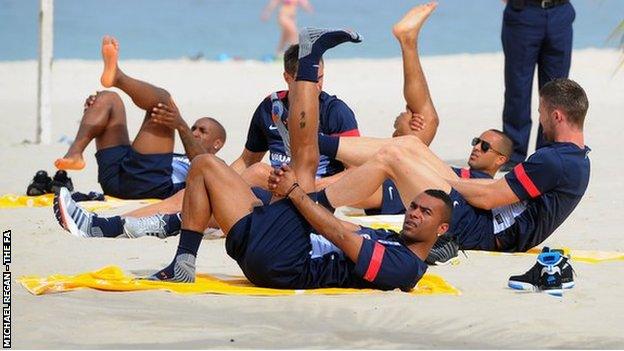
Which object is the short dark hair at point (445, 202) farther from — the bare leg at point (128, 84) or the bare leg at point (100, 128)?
the bare leg at point (100, 128)

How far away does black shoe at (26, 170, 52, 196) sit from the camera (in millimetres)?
10258

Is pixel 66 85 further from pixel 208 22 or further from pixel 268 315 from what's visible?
pixel 208 22

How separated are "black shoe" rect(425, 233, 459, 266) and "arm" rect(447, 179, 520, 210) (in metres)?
0.32

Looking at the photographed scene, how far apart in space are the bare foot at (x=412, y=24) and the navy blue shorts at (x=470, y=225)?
140 centimetres

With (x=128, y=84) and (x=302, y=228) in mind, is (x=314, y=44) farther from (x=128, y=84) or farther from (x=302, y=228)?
(x=128, y=84)

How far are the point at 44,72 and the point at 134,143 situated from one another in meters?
3.94

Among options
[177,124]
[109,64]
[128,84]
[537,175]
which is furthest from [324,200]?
[109,64]

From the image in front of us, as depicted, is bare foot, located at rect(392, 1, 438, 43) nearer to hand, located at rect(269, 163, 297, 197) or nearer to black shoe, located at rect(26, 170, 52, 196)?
hand, located at rect(269, 163, 297, 197)

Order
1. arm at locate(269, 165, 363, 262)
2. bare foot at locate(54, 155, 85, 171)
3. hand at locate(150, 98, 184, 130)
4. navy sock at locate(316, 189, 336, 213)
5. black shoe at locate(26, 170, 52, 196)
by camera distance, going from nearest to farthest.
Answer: arm at locate(269, 165, 363, 262), navy sock at locate(316, 189, 336, 213), hand at locate(150, 98, 184, 130), bare foot at locate(54, 155, 85, 171), black shoe at locate(26, 170, 52, 196)

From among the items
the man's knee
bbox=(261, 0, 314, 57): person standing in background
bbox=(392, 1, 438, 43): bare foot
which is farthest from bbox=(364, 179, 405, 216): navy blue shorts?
bbox=(261, 0, 314, 57): person standing in background

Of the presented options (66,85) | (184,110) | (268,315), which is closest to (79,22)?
(66,85)

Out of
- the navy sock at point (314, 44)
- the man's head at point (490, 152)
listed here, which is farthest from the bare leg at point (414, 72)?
the navy sock at point (314, 44)

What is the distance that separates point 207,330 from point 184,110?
10.5 m

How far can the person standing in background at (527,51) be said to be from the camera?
11789 mm
